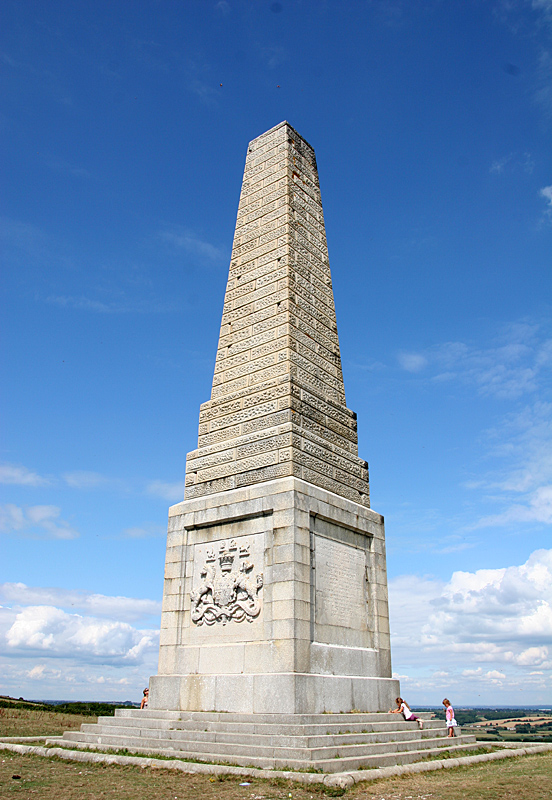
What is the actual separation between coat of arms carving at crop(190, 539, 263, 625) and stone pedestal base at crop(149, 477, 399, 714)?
0.02m

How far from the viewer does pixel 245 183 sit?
1520 cm

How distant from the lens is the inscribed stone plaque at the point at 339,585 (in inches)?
420

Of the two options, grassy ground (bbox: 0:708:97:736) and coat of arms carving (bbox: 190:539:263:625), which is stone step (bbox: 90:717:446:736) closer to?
coat of arms carving (bbox: 190:539:263:625)

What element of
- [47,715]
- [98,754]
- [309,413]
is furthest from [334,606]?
[47,715]

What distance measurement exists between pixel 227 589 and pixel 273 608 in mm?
1132

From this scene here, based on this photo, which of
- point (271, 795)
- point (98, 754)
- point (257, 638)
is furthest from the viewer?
point (257, 638)

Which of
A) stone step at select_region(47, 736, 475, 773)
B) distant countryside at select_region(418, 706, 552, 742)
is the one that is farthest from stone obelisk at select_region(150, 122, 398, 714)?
distant countryside at select_region(418, 706, 552, 742)

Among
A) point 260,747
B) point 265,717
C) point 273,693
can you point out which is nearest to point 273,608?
point 273,693

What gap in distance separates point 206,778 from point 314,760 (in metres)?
1.33

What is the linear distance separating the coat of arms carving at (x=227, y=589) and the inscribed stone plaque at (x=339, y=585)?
1.13m

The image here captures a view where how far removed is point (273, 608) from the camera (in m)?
9.94

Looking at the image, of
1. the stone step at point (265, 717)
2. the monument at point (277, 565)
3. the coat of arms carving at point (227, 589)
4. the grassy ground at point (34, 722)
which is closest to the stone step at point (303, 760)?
the monument at point (277, 565)

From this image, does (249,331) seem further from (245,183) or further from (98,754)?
(98,754)

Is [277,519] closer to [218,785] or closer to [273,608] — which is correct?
[273,608]
